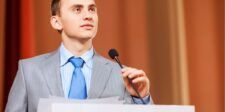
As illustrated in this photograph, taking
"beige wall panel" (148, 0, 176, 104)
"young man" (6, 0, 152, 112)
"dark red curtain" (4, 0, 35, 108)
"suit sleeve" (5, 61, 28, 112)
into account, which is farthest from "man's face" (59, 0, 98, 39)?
"beige wall panel" (148, 0, 176, 104)

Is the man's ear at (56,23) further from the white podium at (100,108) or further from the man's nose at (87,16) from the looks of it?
the white podium at (100,108)

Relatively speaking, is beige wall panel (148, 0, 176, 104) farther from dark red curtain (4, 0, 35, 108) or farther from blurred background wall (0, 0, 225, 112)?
dark red curtain (4, 0, 35, 108)

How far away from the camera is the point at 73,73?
1077mm

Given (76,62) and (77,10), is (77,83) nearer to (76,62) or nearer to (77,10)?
(76,62)

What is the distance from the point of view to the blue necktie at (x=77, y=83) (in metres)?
1.05

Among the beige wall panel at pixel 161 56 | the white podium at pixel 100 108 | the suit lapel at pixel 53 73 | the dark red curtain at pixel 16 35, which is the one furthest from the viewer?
the beige wall panel at pixel 161 56

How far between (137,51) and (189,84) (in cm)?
27

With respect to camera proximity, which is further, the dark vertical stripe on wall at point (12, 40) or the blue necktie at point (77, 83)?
the dark vertical stripe on wall at point (12, 40)

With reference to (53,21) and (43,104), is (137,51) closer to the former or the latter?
(53,21)

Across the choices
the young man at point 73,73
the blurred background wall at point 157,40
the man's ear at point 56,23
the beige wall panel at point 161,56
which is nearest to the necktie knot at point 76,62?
the young man at point 73,73

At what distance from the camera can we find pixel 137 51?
1646 mm

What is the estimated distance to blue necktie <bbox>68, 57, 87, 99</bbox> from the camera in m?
1.05

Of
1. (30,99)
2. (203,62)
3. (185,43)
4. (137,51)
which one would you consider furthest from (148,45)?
(30,99)

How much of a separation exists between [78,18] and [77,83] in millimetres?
178
